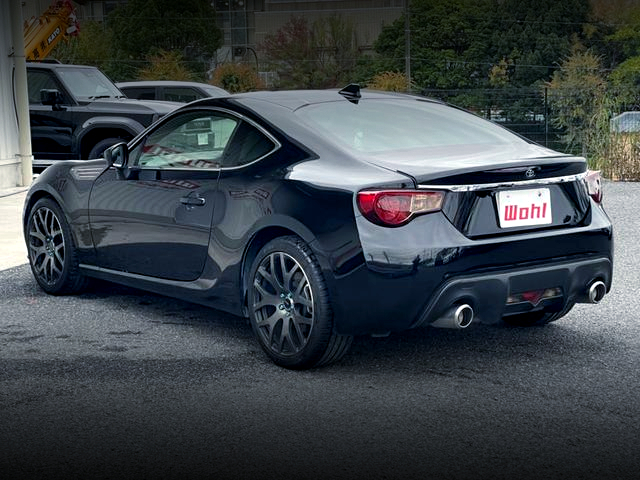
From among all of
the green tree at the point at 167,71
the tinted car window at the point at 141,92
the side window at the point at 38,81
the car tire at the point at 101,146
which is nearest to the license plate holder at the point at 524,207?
the car tire at the point at 101,146

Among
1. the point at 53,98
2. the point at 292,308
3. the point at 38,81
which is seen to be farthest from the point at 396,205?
the point at 38,81

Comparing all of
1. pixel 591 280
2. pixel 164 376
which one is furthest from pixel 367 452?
pixel 591 280

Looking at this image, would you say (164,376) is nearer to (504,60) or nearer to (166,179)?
(166,179)

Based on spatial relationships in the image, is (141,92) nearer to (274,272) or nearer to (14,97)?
(14,97)

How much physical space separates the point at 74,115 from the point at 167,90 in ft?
15.7

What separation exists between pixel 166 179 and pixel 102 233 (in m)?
0.78

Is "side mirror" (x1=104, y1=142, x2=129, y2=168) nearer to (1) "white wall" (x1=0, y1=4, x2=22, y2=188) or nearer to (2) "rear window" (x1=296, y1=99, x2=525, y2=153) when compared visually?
(2) "rear window" (x1=296, y1=99, x2=525, y2=153)

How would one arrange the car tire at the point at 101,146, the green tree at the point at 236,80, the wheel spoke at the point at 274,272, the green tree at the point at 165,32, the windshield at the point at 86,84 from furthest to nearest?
the green tree at the point at 165,32 < the green tree at the point at 236,80 < the windshield at the point at 86,84 < the car tire at the point at 101,146 < the wheel spoke at the point at 274,272

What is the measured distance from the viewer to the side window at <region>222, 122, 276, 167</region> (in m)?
6.02

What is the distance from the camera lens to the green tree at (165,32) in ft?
269

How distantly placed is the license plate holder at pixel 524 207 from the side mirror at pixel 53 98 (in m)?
12.8

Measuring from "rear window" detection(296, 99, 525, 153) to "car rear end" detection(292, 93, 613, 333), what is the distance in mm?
24

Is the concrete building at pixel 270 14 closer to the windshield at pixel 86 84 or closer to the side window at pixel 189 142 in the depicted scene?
the windshield at pixel 86 84

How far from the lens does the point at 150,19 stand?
83.1 metres
